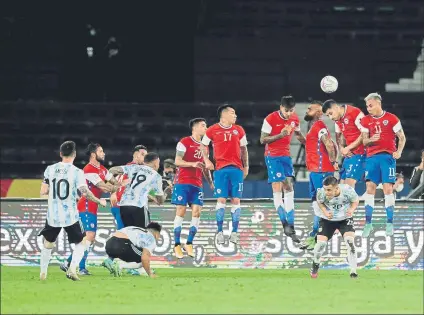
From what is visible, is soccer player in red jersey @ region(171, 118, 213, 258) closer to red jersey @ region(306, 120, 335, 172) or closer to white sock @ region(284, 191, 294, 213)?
white sock @ region(284, 191, 294, 213)

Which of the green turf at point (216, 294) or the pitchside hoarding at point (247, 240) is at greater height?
the pitchside hoarding at point (247, 240)

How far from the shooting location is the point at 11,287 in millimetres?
14391

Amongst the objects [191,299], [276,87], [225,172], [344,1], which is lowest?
[191,299]

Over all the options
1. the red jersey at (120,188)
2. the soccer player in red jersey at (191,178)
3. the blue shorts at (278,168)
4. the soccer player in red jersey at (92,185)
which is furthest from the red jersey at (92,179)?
the blue shorts at (278,168)

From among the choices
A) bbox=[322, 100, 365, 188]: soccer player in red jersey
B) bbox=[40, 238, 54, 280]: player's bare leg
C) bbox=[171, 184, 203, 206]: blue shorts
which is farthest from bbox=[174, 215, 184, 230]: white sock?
bbox=[40, 238, 54, 280]: player's bare leg

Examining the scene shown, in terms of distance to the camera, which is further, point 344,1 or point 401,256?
point 344,1

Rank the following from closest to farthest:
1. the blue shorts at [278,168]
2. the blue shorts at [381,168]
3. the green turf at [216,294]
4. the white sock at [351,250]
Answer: the green turf at [216,294] → the white sock at [351,250] → the blue shorts at [381,168] → the blue shorts at [278,168]

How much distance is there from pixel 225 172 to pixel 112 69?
46.7 ft

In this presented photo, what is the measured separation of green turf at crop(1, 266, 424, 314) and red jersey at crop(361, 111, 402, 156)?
1961 mm

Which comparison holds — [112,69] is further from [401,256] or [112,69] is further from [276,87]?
[401,256]

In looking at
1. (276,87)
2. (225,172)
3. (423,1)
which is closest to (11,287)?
(225,172)

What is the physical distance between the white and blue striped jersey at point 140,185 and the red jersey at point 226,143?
129 cm

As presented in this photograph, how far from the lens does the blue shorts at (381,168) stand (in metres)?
17.5

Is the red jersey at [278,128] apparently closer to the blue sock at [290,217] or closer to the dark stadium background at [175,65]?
the blue sock at [290,217]
